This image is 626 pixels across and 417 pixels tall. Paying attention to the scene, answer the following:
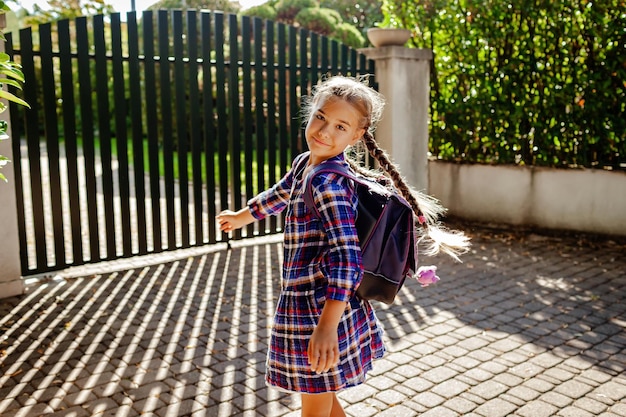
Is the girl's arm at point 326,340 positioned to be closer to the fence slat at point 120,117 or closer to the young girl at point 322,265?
the young girl at point 322,265

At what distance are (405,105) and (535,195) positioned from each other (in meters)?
1.91

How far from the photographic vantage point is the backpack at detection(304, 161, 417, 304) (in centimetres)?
219

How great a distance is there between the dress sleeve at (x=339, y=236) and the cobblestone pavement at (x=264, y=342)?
137 cm

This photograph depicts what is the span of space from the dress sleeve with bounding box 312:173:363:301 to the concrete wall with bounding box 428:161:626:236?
5.70 m

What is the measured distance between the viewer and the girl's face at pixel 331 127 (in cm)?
228

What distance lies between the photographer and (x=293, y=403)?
3.35 metres

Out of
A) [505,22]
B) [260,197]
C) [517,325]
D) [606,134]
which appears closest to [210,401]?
[260,197]

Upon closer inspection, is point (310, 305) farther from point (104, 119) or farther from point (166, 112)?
point (166, 112)

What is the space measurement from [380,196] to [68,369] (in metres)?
2.50

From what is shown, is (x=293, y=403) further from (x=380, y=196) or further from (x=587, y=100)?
(x=587, y=100)

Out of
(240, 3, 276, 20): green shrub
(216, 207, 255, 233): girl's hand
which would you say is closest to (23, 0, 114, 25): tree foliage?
(240, 3, 276, 20): green shrub

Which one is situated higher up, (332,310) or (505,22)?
(505,22)

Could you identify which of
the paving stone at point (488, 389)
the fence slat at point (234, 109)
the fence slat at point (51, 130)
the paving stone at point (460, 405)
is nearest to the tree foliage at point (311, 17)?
the fence slat at point (234, 109)

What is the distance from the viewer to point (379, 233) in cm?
219
